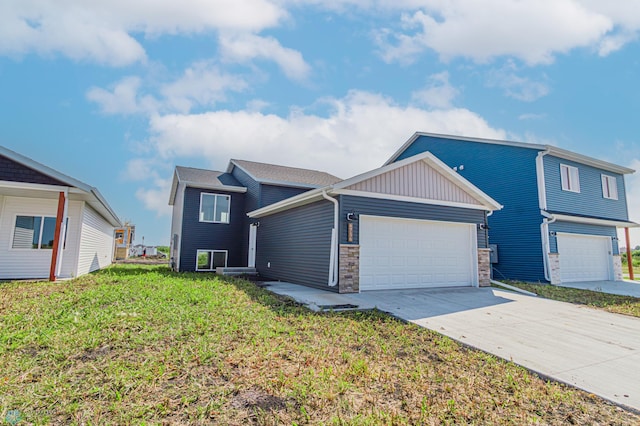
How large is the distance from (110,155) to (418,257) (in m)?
17.3

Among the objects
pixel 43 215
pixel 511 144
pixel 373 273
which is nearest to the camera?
pixel 373 273

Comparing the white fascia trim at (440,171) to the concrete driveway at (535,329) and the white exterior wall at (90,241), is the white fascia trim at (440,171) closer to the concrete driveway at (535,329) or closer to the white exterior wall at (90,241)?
the concrete driveway at (535,329)

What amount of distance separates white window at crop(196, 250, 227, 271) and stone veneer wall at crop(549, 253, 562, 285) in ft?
44.9

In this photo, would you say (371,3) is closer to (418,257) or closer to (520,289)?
(418,257)

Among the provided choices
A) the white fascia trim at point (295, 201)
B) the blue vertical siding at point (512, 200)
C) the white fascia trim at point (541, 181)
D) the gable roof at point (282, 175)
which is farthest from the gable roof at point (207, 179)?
the white fascia trim at point (541, 181)

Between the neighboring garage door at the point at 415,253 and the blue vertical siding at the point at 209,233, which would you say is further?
→ the blue vertical siding at the point at 209,233

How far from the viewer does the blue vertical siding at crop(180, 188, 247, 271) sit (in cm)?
1512

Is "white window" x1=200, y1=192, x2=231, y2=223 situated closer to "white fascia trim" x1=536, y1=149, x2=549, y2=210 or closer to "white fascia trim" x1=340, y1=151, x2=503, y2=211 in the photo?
"white fascia trim" x1=340, y1=151, x2=503, y2=211

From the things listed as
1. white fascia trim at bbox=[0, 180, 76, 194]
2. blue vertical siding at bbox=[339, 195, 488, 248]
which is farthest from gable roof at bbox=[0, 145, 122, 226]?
blue vertical siding at bbox=[339, 195, 488, 248]

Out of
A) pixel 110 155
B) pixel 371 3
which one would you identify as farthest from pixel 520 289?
pixel 110 155

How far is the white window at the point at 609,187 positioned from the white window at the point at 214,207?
1776cm

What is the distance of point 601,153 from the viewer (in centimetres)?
1639

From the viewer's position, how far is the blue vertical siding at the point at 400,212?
8.50 m

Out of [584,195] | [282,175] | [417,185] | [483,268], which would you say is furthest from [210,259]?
[584,195]
